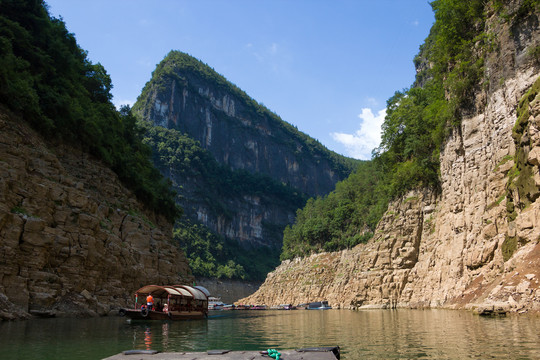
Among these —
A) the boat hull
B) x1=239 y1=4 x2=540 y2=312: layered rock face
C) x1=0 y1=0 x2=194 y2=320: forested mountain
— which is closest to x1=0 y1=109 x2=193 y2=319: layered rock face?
x1=0 y1=0 x2=194 y2=320: forested mountain

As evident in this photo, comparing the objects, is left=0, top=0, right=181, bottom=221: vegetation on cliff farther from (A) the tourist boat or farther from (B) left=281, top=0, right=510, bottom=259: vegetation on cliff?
(B) left=281, top=0, right=510, bottom=259: vegetation on cliff

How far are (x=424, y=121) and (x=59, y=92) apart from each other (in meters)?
41.5

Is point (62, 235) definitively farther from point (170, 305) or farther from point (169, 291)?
point (170, 305)

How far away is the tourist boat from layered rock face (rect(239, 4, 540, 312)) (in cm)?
2090

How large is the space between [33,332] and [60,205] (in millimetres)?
14235

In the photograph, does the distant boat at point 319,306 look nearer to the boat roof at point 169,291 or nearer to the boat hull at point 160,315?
the boat roof at point 169,291

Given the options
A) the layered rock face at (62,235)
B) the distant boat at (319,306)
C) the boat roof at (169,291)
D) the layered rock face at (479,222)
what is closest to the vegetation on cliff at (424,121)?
the layered rock face at (479,222)

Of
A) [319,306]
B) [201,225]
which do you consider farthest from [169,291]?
[201,225]

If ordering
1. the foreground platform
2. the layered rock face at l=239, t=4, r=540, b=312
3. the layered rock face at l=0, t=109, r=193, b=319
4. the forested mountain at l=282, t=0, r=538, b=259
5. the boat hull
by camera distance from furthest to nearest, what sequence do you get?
the forested mountain at l=282, t=0, r=538, b=259
the boat hull
the layered rock face at l=0, t=109, r=193, b=319
the layered rock face at l=239, t=4, r=540, b=312
the foreground platform

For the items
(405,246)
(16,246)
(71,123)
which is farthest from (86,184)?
(405,246)

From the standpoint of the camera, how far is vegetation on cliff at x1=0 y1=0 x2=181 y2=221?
32.3 m

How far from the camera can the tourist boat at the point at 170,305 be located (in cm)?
2853

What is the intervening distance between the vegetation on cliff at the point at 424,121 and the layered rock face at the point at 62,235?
1286 inches

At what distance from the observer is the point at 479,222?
32.1 meters
